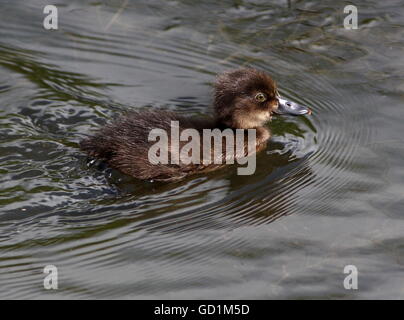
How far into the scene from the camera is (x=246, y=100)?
6402 mm

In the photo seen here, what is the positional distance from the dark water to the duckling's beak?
187 mm

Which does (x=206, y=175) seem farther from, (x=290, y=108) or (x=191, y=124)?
(x=290, y=108)

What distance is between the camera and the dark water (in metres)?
4.85

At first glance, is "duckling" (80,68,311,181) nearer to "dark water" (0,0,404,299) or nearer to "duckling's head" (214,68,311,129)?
"duckling's head" (214,68,311,129)

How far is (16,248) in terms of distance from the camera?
501cm

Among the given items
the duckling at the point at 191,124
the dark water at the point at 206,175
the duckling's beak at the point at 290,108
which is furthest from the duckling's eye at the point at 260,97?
the dark water at the point at 206,175

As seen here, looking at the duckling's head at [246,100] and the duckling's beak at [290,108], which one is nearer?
the duckling's head at [246,100]

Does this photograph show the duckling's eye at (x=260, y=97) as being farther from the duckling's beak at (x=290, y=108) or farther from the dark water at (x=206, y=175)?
the dark water at (x=206, y=175)

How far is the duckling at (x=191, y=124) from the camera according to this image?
5.91m

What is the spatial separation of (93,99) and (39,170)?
1.09 m

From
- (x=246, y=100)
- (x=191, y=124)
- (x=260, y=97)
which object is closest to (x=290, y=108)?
(x=260, y=97)

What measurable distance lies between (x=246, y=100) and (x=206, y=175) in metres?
0.71

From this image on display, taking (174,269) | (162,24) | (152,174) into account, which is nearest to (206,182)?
(152,174)

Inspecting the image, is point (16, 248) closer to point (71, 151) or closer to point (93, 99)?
point (71, 151)
